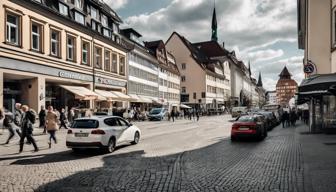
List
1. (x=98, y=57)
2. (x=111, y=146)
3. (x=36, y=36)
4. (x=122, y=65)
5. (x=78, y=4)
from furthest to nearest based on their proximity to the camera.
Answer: (x=122, y=65) < (x=98, y=57) < (x=78, y=4) < (x=36, y=36) < (x=111, y=146)

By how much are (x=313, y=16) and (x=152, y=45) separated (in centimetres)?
5128

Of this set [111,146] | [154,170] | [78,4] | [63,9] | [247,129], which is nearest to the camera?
[154,170]

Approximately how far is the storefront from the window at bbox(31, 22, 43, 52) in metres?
20.2

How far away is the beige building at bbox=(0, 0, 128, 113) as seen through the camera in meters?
27.3

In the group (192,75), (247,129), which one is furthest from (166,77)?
(247,129)

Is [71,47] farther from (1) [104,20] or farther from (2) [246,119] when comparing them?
(2) [246,119]

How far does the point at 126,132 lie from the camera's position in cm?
1686

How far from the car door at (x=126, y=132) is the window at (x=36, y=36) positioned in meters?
15.8

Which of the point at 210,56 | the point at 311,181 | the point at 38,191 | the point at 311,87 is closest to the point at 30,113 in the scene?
the point at 38,191

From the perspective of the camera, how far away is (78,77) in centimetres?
3644

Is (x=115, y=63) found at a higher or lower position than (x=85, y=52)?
lower

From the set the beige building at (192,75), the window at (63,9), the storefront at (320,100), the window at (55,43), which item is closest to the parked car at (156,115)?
the window at (55,43)

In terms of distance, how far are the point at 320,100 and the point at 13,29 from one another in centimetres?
2176

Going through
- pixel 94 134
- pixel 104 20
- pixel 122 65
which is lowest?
pixel 94 134
